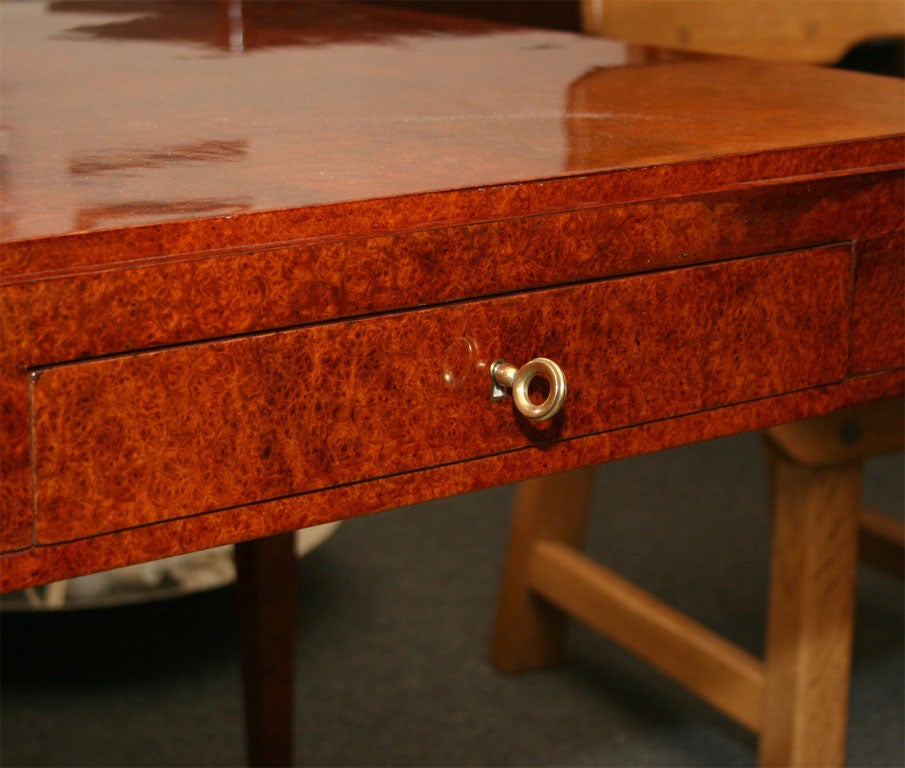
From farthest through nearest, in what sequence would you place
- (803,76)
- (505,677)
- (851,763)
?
(505,677)
(851,763)
(803,76)

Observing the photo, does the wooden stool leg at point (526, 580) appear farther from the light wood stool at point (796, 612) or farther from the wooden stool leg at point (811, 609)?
the wooden stool leg at point (811, 609)

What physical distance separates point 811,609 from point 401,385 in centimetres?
67

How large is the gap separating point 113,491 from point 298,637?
1.11 m

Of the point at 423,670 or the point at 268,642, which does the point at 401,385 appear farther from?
the point at 423,670

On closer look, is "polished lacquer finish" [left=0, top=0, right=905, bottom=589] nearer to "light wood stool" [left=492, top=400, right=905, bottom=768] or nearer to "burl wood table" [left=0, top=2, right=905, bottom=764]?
"burl wood table" [left=0, top=2, right=905, bottom=764]

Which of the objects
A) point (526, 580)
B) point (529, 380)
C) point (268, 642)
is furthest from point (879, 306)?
point (526, 580)

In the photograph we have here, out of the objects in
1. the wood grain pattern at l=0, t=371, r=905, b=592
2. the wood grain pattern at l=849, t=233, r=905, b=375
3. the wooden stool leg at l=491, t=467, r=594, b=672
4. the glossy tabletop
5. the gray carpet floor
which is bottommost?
the gray carpet floor

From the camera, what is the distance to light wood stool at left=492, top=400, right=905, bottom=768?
3.51 feet

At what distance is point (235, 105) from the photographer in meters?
0.73

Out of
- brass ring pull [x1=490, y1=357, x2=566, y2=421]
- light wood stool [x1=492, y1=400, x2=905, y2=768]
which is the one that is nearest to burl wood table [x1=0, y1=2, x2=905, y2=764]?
brass ring pull [x1=490, y1=357, x2=566, y2=421]

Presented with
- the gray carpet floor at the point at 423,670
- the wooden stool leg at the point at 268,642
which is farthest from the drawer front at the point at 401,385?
the gray carpet floor at the point at 423,670

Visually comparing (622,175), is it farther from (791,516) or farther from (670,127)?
(791,516)

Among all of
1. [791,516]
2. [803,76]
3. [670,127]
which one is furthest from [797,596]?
[670,127]

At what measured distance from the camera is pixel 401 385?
55 centimetres
